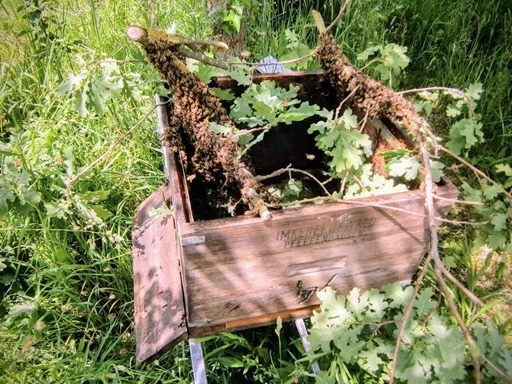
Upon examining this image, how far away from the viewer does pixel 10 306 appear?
2.07 m

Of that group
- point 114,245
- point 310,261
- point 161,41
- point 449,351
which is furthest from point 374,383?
point 161,41

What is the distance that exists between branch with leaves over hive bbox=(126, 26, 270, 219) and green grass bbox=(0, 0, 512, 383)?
0.31 m

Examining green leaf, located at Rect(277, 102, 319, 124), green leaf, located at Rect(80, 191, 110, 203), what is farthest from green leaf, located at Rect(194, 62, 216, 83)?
green leaf, located at Rect(80, 191, 110, 203)

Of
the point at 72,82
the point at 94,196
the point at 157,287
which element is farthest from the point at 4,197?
the point at 157,287

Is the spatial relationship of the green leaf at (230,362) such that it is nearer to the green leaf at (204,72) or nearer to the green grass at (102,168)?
the green grass at (102,168)

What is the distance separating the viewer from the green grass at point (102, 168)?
1945mm

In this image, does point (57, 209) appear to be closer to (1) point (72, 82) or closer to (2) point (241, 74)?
(1) point (72, 82)

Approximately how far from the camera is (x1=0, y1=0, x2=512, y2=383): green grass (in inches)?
76.6

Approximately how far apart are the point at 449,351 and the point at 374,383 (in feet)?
1.74

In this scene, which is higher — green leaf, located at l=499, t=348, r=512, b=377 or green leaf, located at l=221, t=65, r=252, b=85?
green leaf, located at l=221, t=65, r=252, b=85

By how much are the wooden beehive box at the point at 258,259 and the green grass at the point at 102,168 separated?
0.21m

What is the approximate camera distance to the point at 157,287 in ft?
6.17

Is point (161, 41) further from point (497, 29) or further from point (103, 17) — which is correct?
point (497, 29)

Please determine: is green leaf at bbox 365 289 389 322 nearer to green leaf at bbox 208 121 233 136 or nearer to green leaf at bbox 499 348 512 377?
green leaf at bbox 499 348 512 377
